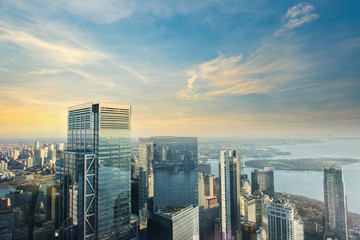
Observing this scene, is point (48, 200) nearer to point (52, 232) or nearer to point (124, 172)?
point (52, 232)

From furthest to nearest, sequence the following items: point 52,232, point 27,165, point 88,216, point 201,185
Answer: point 201,185
point 27,165
point 52,232
point 88,216

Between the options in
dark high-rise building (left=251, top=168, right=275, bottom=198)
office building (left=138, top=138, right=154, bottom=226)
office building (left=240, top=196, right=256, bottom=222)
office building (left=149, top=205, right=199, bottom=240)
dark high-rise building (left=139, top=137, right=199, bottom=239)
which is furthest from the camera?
dark high-rise building (left=251, top=168, right=275, bottom=198)

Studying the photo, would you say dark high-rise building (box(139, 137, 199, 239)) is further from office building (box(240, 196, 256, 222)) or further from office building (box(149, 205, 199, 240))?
office building (box(240, 196, 256, 222))

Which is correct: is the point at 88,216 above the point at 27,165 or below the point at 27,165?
below

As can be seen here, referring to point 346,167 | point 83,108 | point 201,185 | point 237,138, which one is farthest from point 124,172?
point 346,167

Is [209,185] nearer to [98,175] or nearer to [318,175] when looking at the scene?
[318,175]

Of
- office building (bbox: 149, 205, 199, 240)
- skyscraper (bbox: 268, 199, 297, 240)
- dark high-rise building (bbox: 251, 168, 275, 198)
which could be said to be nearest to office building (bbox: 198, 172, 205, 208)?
office building (bbox: 149, 205, 199, 240)
